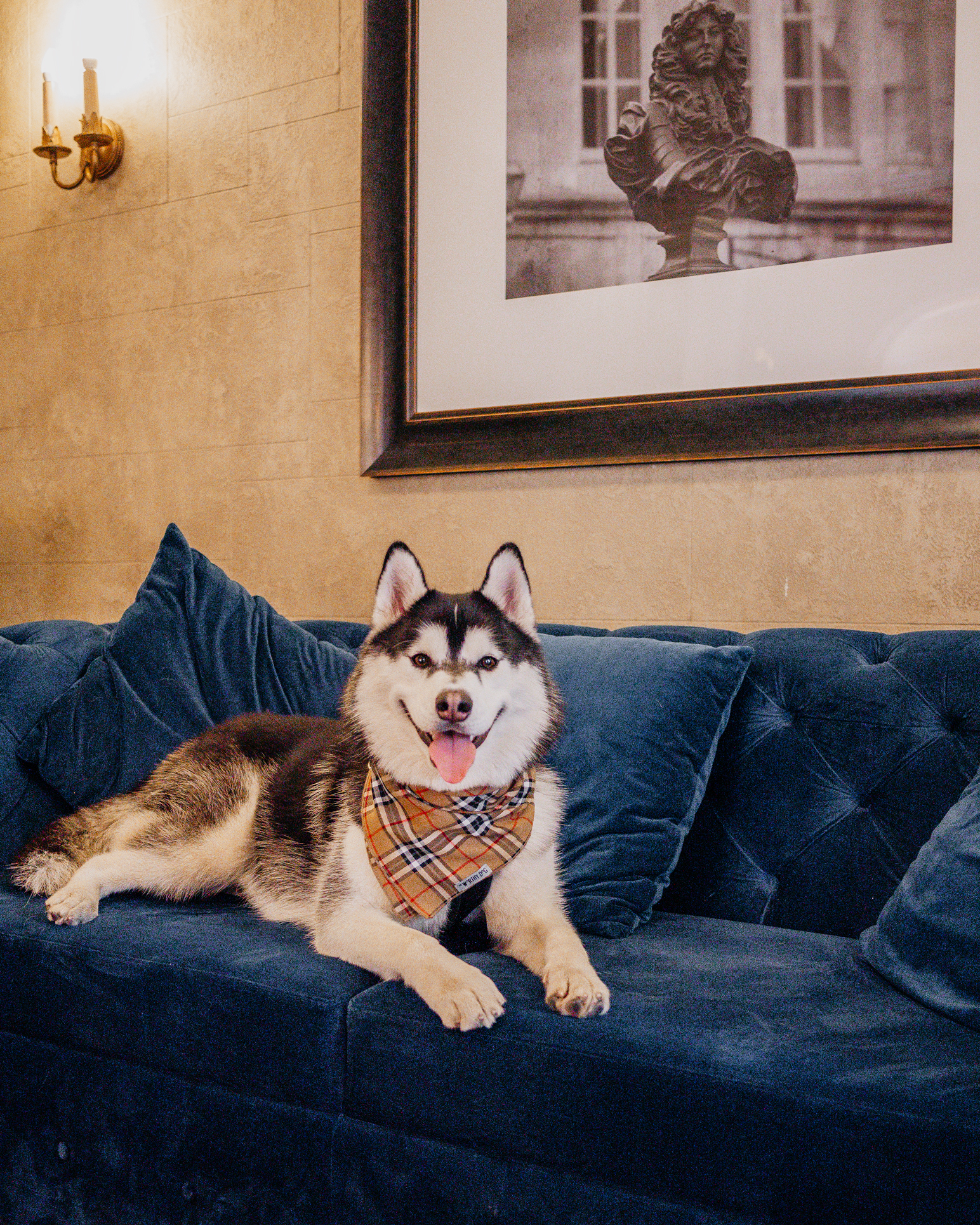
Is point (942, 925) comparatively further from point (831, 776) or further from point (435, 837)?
point (435, 837)

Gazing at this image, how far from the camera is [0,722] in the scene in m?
2.31

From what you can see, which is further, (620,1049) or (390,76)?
(390,76)

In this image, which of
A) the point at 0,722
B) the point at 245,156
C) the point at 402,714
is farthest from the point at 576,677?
the point at 245,156

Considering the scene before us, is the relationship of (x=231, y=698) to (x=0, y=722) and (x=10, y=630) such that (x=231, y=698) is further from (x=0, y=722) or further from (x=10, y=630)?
(x=10, y=630)

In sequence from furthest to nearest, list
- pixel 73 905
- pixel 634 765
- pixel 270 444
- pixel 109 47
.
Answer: pixel 109 47 → pixel 270 444 → pixel 634 765 → pixel 73 905

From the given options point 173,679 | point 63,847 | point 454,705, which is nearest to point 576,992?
point 454,705

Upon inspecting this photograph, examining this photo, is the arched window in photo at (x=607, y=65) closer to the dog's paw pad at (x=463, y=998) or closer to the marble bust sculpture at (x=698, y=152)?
the marble bust sculpture at (x=698, y=152)

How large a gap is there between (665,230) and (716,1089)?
2096 millimetres

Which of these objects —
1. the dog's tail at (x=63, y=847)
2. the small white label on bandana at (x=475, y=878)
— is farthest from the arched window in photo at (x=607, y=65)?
the dog's tail at (x=63, y=847)

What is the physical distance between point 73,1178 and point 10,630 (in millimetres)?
1484

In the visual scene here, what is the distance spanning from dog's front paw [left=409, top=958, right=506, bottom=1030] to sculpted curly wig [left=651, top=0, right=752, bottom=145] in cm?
211

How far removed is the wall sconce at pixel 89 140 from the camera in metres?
3.31

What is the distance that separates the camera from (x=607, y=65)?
263 cm

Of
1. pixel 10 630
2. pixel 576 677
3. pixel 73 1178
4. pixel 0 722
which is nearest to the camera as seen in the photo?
pixel 73 1178
